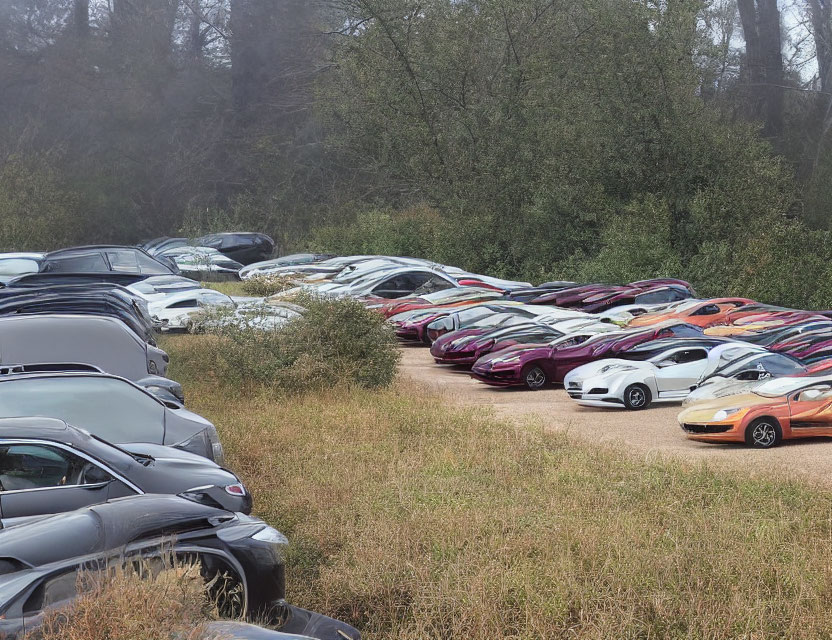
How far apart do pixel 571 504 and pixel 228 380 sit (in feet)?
29.1

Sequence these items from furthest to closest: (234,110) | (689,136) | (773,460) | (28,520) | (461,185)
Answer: (234,110)
(461,185)
(689,136)
(773,460)
(28,520)

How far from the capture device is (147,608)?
4.43 m

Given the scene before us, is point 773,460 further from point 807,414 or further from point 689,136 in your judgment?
point 689,136

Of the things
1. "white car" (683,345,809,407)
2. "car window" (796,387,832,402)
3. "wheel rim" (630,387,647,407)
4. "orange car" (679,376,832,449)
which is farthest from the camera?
"wheel rim" (630,387,647,407)

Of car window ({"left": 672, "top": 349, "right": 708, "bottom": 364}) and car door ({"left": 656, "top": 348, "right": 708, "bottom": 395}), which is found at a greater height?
car window ({"left": 672, "top": 349, "right": 708, "bottom": 364})

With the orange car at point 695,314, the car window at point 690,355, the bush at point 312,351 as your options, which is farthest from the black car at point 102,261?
the car window at point 690,355

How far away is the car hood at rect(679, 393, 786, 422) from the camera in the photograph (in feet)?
47.5

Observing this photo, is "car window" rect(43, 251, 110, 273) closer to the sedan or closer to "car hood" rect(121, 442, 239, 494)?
the sedan

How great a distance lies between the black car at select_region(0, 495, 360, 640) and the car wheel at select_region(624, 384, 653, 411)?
40.1 ft

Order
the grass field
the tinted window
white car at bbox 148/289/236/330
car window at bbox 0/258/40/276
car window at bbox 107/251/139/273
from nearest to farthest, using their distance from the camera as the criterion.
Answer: the grass field → the tinted window → white car at bbox 148/289/236/330 → car window at bbox 107/251/139/273 → car window at bbox 0/258/40/276

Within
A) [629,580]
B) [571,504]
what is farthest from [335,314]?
[629,580]

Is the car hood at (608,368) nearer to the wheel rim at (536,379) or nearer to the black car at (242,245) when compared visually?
the wheel rim at (536,379)

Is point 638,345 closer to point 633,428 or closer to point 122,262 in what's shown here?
point 633,428

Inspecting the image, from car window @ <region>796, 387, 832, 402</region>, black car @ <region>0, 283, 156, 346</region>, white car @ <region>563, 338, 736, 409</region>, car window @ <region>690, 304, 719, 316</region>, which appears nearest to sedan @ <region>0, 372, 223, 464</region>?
black car @ <region>0, 283, 156, 346</region>
